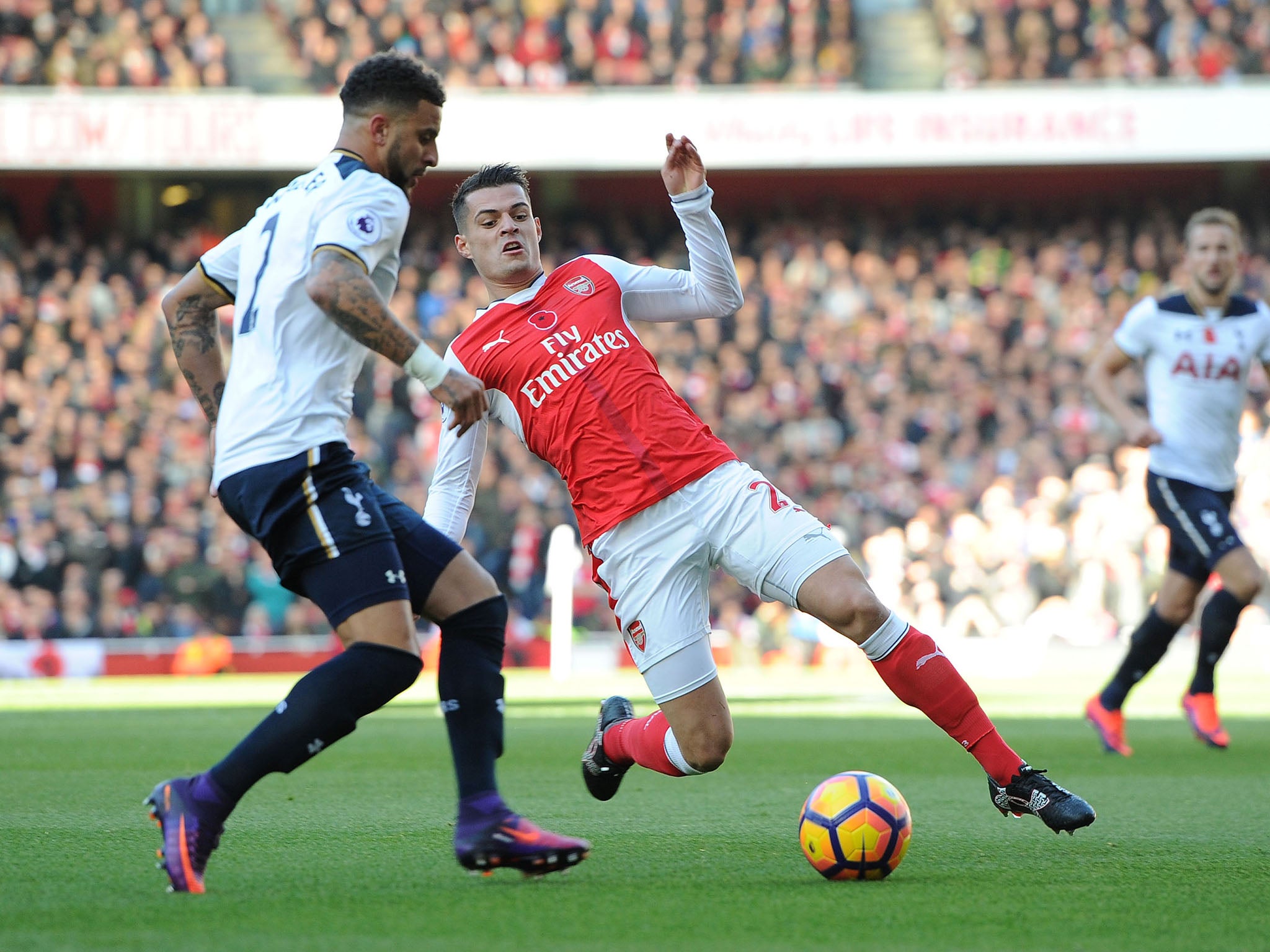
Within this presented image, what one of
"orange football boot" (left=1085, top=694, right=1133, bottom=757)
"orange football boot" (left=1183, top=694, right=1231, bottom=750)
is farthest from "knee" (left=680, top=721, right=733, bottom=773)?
"orange football boot" (left=1183, top=694, right=1231, bottom=750)

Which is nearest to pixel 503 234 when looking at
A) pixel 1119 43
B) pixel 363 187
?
pixel 363 187

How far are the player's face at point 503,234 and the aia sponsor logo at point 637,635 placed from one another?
1250 mm

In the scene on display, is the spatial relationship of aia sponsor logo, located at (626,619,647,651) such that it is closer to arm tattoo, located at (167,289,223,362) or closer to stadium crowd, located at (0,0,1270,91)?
arm tattoo, located at (167,289,223,362)

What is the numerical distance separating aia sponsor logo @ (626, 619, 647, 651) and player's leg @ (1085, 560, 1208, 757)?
3830 mm

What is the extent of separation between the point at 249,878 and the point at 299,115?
20762mm

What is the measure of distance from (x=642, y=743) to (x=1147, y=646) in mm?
3923

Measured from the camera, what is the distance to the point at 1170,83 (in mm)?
24141

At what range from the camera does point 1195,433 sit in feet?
27.9

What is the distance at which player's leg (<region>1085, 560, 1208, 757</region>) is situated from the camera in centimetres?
833

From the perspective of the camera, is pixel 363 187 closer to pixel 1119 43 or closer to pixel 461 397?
pixel 461 397

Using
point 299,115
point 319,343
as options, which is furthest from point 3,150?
point 319,343

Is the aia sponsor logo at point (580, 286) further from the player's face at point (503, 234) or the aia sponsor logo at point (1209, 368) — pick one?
the aia sponsor logo at point (1209, 368)

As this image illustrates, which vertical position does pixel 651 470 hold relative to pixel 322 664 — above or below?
above

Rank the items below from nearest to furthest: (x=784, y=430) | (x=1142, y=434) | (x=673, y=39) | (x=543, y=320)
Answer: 1. (x=543, y=320)
2. (x=1142, y=434)
3. (x=784, y=430)
4. (x=673, y=39)
